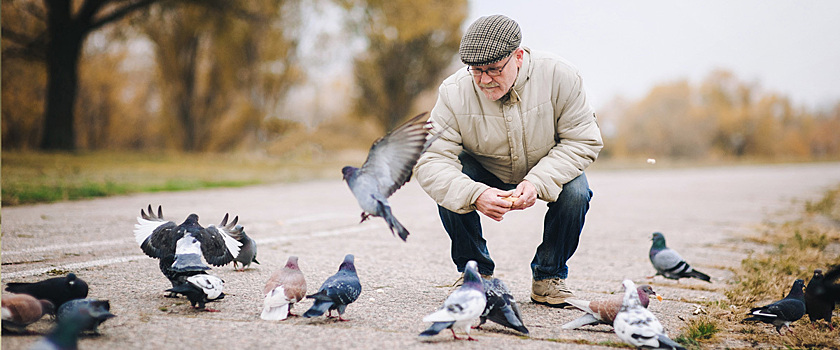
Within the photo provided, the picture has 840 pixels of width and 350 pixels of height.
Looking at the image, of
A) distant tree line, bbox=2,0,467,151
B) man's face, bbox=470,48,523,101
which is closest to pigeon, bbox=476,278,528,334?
man's face, bbox=470,48,523,101

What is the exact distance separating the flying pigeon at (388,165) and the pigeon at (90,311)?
3.79 ft

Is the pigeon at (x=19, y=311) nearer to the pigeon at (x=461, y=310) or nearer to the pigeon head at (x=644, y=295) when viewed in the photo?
the pigeon at (x=461, y=310)

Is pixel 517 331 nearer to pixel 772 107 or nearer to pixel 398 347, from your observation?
pixel 398 347

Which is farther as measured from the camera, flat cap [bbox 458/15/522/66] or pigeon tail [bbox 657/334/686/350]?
flat cap [bbox 458/15/522/66]

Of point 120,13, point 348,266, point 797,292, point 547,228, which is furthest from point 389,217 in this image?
point 120,13

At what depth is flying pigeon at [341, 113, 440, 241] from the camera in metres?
2.94

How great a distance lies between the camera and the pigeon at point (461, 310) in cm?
276

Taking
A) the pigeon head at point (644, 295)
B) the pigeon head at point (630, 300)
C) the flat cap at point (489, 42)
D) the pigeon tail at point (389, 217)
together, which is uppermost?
the flat cap at point (489, 42)

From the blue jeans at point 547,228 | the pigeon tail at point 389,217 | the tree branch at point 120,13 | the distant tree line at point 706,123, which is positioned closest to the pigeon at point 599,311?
the blue jeans at point 547,228

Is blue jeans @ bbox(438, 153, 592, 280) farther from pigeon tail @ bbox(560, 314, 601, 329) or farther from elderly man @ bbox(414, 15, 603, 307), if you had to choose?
pigeon tail @ bbox(560, 314, 601, 329)

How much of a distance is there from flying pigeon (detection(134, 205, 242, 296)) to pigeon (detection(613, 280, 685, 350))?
2.01m

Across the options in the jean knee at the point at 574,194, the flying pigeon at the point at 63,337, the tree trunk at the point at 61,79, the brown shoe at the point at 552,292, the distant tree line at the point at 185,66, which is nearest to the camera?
the flying pigeon at the point at 63,337

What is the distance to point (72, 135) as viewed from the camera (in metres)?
16.9

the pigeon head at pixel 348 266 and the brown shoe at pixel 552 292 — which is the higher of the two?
the pigeon head at pixel 348 266
